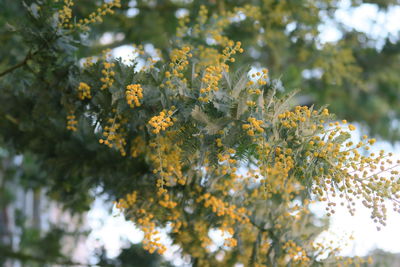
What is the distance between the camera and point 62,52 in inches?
102

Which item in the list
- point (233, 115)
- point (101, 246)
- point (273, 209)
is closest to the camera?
point (233, 115)

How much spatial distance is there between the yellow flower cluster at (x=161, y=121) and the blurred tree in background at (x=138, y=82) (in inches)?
3.5

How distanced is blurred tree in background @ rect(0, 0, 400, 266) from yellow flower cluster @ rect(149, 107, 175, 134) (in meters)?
0.09

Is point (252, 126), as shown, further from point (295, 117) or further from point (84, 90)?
point (84, 90)

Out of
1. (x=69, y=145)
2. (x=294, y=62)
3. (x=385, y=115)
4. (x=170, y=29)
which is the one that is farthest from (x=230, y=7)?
(x=385, y=115)

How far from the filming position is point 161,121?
1.84m

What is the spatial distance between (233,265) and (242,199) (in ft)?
2.05

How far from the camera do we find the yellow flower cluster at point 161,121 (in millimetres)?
1783

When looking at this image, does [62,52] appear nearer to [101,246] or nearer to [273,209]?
[273,209]

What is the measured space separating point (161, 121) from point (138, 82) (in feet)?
1.48

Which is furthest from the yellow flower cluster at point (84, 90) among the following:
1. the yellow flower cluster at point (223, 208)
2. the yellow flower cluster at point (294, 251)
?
the yellow flower cluster at point (294, 251)

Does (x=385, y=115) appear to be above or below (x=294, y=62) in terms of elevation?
above

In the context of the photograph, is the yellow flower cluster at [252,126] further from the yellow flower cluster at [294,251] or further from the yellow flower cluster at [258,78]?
the yellow flower cluster at [294,251]

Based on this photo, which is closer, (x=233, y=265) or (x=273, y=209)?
(x=273, y=209)
